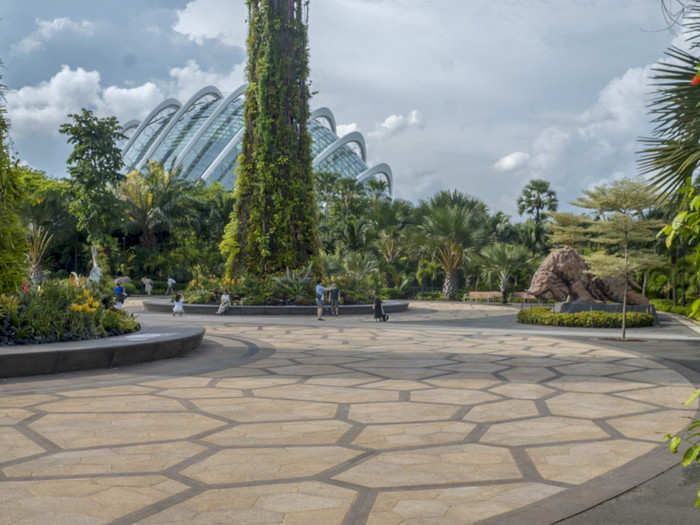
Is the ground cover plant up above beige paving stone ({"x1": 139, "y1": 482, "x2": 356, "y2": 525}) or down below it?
above

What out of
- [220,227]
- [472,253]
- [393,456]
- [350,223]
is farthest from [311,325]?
[220,227]

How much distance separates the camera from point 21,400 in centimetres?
607

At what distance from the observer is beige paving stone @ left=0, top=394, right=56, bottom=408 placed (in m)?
5.84

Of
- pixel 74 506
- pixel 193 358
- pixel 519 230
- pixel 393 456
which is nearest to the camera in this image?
pixel 74 506

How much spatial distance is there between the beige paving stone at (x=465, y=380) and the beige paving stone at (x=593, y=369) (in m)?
1.28

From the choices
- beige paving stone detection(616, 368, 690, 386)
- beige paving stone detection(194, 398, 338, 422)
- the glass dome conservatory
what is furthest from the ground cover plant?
the glass dome conservatory

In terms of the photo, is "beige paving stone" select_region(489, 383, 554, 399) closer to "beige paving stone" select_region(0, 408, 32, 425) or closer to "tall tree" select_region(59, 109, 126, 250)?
"beige paving stone" select_region(0, 408, 32, 425)

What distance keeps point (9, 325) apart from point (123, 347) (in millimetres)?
1562

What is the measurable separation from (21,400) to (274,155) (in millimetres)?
16101

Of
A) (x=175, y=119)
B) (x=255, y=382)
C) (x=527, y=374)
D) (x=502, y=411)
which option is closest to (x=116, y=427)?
(x=255, y=382)

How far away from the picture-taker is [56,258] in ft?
131

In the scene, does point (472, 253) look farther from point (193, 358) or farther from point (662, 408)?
point (662, 408)

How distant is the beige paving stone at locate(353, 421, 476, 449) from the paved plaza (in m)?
0.02

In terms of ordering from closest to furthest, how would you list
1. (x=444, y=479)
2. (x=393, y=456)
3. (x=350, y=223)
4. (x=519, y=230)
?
(x=444, y=479) → (x=393, y=456) → (x=350, y=223) → (x=519, y=230)
